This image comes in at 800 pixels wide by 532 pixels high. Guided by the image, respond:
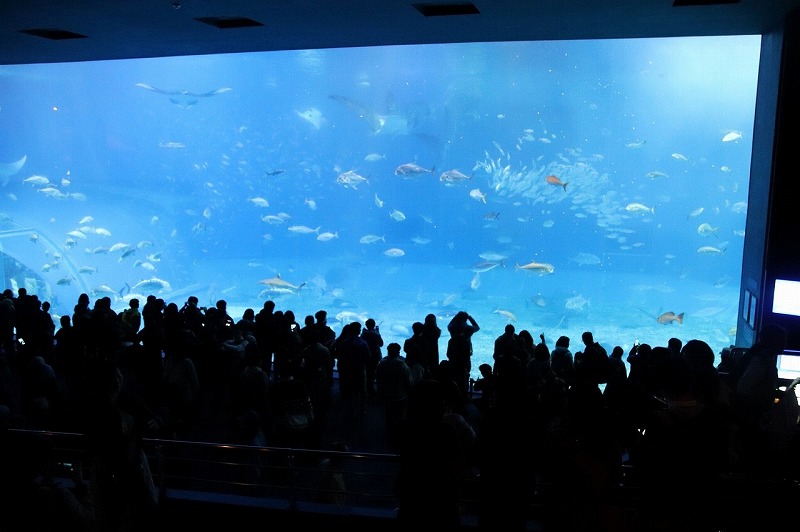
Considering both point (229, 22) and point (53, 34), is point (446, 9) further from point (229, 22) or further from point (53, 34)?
point (53, 34)

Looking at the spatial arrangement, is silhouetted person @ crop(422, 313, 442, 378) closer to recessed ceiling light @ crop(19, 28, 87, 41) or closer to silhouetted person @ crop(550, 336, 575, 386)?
silhouetted person @ crop(550, 336, 575, 386)

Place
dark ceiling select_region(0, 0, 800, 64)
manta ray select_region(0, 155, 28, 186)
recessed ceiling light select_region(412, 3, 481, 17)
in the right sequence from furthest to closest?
manta ray select_region(0, 155, 28, 186) < recessed ceiling light select_region(412, 3, 481, 17) < dark ceiling select_region(0, 0, 800, 64)

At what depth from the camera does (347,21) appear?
25.8 feet

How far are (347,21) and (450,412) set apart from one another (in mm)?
6039

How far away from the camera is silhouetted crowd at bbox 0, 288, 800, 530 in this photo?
2217 millimetres

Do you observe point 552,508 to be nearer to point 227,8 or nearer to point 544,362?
point 544,362

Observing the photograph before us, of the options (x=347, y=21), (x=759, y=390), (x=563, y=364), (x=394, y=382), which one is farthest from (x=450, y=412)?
(x=347, y=21)


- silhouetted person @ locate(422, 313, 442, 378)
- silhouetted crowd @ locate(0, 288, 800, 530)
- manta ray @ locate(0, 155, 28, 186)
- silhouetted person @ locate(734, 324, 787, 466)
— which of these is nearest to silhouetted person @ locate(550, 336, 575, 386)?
silhouetted crowd @ locate(0, 288, 800, 530)

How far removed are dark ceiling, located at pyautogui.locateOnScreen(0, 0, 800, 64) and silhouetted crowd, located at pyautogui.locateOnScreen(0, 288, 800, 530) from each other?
12.2 ft

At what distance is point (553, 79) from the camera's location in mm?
47375

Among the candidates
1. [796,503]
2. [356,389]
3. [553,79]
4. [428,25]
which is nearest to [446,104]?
[553,79]

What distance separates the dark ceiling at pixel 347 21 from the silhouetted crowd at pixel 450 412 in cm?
373

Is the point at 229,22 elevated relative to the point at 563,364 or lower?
elevated

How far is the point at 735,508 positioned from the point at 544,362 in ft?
7.18
